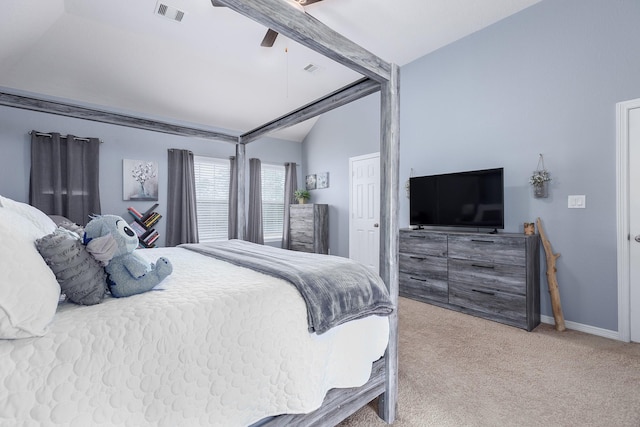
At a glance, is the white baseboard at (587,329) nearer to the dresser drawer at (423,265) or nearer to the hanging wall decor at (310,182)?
the dresser drawer at (423,265)

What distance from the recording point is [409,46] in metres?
3.84

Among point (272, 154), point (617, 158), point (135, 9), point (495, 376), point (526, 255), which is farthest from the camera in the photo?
point (272, 154)

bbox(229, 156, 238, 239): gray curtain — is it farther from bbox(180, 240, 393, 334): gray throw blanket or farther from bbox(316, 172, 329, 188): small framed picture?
bbox(180, 240, 393, 334): gray throw blanket

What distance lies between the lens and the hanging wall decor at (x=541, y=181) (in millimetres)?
2955

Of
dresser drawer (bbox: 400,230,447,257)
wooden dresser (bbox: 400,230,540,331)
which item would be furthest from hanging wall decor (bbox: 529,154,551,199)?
dresser drawer (bbox: 400,230,447,257)

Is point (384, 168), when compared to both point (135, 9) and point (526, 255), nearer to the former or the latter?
point (526, 255)

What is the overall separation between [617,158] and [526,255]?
3.68 feet

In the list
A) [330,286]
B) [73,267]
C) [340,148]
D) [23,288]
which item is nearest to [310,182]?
[340,148]

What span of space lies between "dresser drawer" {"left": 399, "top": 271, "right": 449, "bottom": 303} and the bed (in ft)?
7.78

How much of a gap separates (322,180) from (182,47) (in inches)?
120

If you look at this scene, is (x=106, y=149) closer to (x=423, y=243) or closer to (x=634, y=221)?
(x=423, y=243)

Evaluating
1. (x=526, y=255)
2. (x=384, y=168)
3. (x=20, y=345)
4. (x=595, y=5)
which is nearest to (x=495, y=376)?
(x=526, y=255)

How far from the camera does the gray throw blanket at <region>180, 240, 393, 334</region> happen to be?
4.06ft

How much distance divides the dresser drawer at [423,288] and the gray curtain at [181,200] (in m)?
3.25
